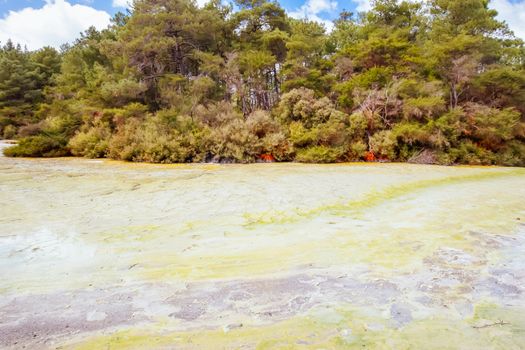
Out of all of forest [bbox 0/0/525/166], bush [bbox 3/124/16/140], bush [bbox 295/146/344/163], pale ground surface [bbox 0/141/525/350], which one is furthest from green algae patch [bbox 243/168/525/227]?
bush [bbox 3/124/16/140]

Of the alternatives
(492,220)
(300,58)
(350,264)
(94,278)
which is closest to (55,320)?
(94,278)

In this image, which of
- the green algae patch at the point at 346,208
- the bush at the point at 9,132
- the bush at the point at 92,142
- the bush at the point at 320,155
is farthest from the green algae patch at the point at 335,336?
the bush at the point at 9,132

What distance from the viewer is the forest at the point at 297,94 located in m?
13.6

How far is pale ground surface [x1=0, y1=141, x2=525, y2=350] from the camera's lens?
1916 millimetres

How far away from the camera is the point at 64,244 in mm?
3504

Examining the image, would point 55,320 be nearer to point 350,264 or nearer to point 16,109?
point 350,264

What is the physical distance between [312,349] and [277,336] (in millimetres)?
246

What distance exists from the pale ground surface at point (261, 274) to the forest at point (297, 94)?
8660 mm

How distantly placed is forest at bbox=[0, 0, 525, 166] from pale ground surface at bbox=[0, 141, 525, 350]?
8.66m

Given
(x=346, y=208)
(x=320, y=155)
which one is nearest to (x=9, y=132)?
(x=320, y=155)

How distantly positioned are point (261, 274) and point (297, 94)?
45.0ft

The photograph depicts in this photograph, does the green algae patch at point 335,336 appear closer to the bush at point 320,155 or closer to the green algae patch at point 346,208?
the green algae patch at point 346,208

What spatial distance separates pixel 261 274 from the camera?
276cm

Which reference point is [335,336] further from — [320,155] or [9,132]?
[9,132]
